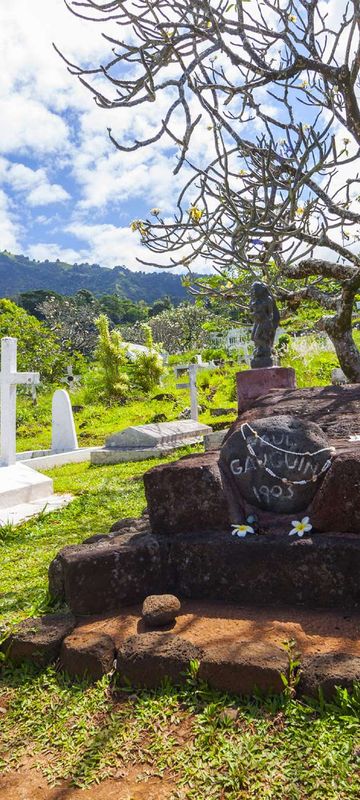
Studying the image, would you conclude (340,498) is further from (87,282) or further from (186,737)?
(87,282)

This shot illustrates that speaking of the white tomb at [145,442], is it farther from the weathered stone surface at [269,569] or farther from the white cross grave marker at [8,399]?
the weathered stone surface at [269,569]

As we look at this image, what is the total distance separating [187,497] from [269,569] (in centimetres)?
59

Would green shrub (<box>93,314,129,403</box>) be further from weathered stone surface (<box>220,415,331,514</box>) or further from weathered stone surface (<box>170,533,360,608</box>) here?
weathered stone surface (<box>170,533,360,608</box>)

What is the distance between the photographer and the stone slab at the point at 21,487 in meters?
6.29

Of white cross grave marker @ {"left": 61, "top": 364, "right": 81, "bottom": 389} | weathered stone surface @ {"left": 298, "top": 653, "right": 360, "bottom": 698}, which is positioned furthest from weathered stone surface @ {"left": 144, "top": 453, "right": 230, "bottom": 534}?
white cross grave marker @ {"left": 61, "top": 364, "right": 81, "bottom": 389}

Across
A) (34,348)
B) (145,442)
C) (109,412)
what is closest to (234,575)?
(145,442)

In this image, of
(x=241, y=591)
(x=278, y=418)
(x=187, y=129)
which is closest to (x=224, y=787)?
(x=241, y=591)

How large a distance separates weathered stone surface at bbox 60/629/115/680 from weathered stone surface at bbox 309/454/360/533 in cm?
117

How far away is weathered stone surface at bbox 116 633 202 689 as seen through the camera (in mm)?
2115

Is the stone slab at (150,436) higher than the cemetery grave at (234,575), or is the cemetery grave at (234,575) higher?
the cemetery grave at (234,575)

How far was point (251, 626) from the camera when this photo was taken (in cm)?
237

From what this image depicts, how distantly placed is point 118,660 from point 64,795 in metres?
0.60

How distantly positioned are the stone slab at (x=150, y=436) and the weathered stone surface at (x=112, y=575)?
7.34m

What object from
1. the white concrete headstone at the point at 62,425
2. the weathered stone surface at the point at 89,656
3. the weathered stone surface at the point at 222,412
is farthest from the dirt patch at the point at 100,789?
the weathered stone surface at the point at 222,412
